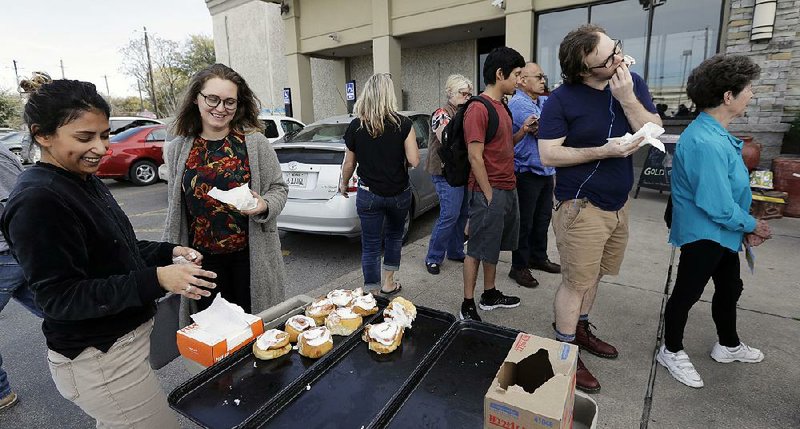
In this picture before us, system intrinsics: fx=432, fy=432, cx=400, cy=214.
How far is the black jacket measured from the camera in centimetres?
120

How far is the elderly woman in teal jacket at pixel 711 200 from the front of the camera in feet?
7.30

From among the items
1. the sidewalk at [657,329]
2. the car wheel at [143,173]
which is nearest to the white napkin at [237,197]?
the sidewalk at [657,329]

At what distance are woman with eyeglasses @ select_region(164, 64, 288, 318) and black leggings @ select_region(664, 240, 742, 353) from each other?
227cm

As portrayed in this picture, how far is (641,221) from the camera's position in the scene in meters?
5.84

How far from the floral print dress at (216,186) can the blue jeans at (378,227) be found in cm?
133

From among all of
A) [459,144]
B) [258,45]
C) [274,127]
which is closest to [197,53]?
[258,45]

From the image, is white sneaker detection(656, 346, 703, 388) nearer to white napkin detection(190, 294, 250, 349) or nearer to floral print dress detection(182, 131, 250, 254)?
white napkin detection(190, 294, 250, 349)

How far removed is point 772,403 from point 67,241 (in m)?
3.29

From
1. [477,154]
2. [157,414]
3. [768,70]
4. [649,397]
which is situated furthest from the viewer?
[768,70]

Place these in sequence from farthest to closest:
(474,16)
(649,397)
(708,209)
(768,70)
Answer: (474,16)
(768,70)
(649,397)
(708,209)

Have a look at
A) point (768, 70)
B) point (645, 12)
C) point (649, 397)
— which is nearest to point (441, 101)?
point (645, 12)

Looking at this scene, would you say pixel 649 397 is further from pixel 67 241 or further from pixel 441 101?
pixel 441 101

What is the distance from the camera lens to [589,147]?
225 cm

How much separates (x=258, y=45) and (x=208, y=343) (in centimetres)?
2045
